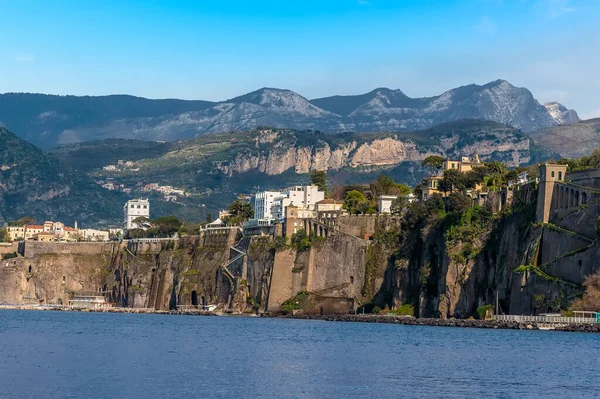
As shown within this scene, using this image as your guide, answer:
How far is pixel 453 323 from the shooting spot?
107688 mm

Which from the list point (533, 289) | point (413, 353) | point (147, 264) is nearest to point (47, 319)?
point (147, 264)

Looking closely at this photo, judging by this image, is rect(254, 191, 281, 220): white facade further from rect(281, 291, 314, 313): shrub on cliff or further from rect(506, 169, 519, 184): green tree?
rect(506, 169, 519, 184): green tree

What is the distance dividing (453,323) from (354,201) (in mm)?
42900

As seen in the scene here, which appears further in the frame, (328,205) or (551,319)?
(328,205)

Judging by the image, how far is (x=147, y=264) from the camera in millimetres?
161000

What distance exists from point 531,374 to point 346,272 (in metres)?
63.4

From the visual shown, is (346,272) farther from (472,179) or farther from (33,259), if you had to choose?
(33,259)

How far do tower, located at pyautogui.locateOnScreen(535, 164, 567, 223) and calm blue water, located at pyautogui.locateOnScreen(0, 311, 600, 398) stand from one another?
11.9 meters

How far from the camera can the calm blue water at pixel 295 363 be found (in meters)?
57.3

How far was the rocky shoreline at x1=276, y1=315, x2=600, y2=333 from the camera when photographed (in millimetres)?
95000

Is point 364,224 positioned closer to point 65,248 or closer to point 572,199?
point 572,199

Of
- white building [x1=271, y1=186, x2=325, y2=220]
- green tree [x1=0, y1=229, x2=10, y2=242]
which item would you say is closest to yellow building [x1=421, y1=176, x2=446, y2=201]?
white building [x1=271, y1=186, x2=325, y2=220]

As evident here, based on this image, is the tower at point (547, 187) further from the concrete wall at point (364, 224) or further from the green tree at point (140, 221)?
the green tree at point (140, 221)

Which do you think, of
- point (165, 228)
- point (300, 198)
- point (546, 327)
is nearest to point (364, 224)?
point (300, 198)
